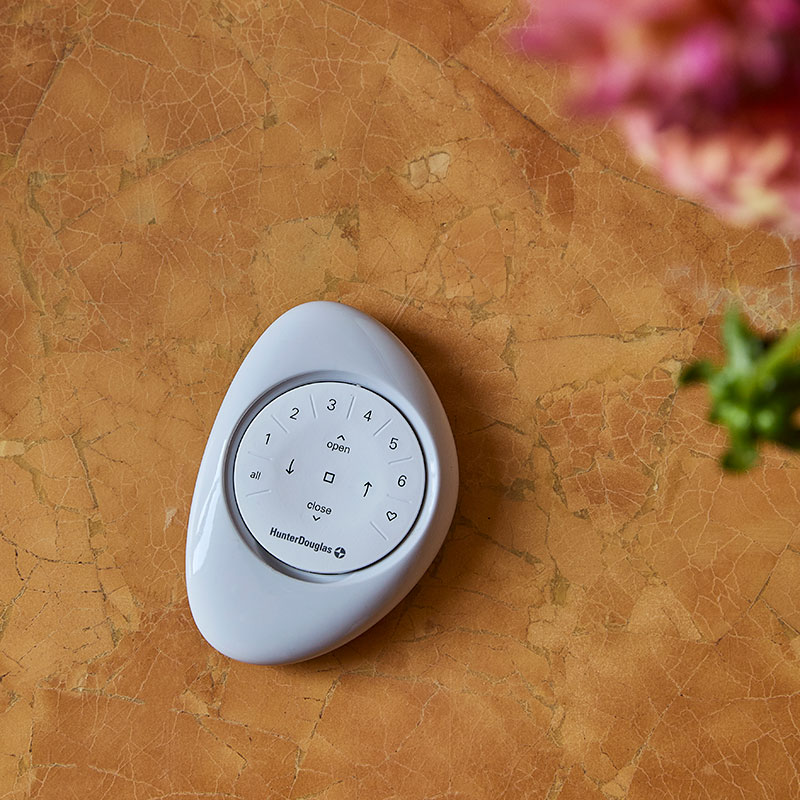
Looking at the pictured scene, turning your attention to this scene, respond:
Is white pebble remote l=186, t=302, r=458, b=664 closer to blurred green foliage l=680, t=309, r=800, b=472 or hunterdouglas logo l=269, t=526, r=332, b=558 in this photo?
hunterdouglas logo l=269, t=526, r=332, b=558

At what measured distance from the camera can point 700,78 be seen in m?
0.12

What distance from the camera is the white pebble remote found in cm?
43

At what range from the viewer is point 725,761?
46 centimetres

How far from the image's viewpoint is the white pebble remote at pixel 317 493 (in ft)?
1.42

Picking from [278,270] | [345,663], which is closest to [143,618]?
[345,663]

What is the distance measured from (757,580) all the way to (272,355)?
→ 0.31 m

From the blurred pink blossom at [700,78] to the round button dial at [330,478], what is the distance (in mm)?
312

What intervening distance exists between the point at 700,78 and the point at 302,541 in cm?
35

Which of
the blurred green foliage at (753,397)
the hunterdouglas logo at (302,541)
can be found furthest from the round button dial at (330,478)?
the blurred green foliage at (753,397)

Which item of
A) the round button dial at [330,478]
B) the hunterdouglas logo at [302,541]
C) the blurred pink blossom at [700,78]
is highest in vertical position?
the blurred pink blossom at [700,78]

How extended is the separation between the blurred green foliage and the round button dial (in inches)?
11.0

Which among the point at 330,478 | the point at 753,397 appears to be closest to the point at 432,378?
the point at 330,478

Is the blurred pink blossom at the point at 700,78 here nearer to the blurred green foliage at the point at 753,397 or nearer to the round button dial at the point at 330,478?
the blurred green foliage at the point at 753,397

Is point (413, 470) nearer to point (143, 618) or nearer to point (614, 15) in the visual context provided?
point (143, 618)
